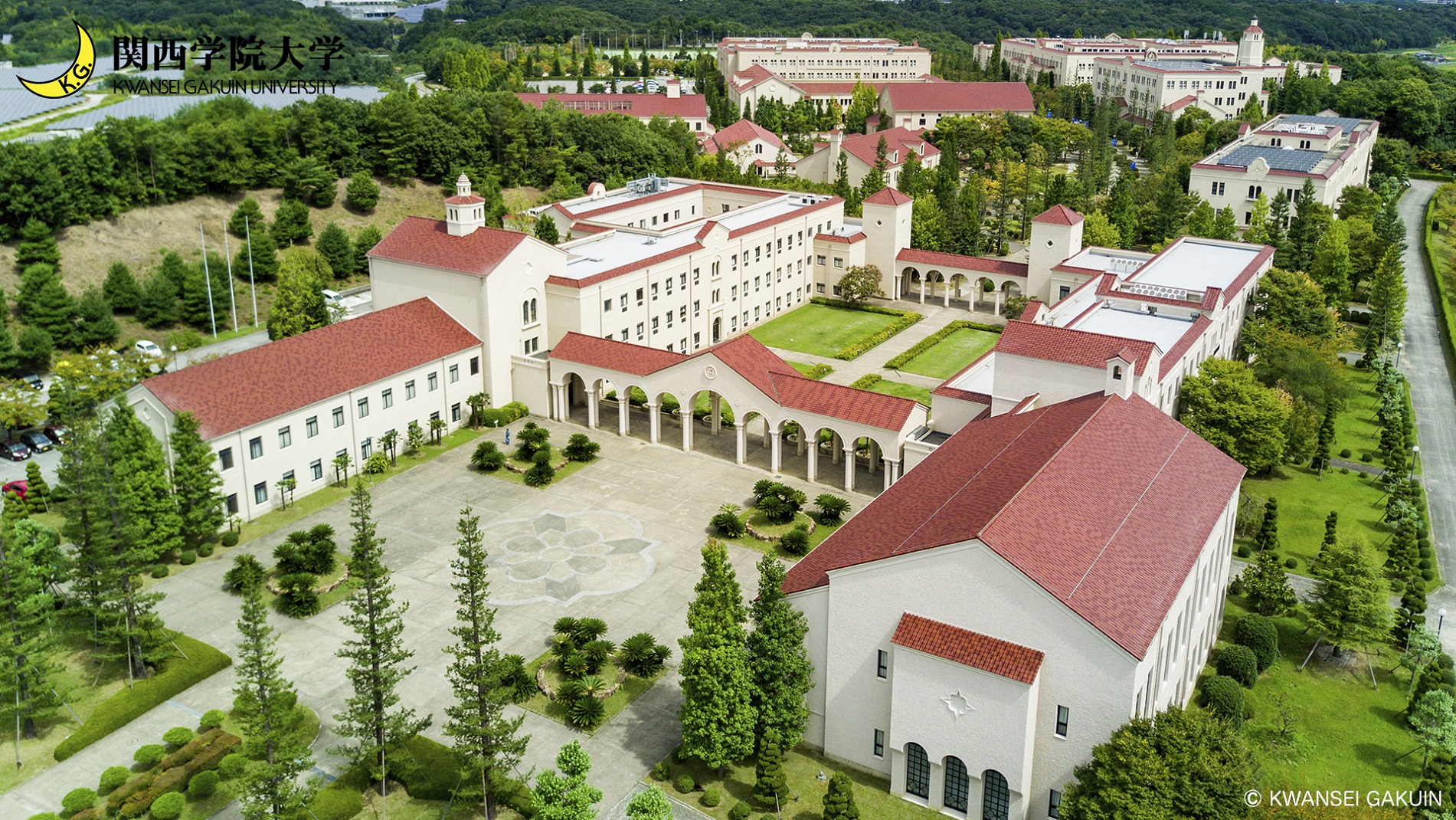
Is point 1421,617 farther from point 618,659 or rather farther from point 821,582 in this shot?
point 618,659

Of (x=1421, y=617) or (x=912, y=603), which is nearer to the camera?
(x=912, y=603)

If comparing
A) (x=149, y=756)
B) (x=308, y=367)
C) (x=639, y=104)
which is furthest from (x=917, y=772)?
(x=639, y=104)

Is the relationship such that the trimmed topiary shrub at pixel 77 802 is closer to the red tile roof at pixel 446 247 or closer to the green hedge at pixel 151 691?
the green hedge at pixel 151 691

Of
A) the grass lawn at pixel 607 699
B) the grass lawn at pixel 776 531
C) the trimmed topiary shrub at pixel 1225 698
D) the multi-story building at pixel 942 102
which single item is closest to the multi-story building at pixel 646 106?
the multi-story building at pixel 942 102

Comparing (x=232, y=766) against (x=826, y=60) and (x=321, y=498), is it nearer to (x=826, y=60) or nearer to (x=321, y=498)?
(x=321, y=498)

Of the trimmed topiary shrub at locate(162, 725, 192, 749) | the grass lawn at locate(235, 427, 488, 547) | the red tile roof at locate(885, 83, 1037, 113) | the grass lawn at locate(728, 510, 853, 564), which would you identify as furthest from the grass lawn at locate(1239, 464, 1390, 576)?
the red tile roof at locate(885, 83, 1037, 113)

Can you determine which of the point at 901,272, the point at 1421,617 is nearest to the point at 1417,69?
the point at 901,272

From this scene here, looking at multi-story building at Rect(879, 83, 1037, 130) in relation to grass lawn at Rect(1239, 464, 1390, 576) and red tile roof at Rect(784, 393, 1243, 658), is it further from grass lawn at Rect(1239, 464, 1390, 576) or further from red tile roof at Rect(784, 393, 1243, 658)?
red tile roof at Rect(784, 393, 1243, 658)
